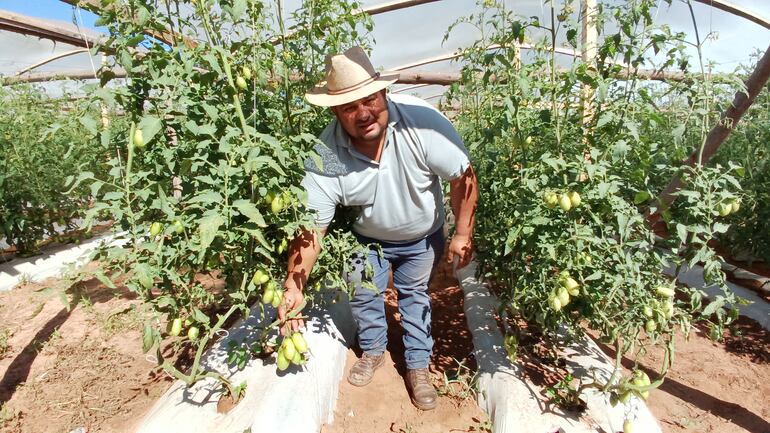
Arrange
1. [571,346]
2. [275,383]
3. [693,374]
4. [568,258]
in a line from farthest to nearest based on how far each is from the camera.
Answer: [693,374] < [571,346] < [275,383] < [568,258]

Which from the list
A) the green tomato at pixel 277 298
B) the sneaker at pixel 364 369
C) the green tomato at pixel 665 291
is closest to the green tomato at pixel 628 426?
the green tomato at pixel 665 291

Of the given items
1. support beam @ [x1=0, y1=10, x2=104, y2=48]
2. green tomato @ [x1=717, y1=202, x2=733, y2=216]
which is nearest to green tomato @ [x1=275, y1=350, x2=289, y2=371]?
green tomato @ [x1=717, y1=202, x2=733, y2=216]

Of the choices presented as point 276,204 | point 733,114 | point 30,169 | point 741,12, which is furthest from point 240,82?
point 741,12

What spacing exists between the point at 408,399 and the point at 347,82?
4.85 feet

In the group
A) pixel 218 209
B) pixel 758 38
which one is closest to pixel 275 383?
pixel 218 209

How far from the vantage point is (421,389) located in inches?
85.8

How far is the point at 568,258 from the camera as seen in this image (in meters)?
1.70

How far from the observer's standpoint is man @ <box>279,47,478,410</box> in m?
1.88

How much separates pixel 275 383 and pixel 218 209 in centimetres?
86

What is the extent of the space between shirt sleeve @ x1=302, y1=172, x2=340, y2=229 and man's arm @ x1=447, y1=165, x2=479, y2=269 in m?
0.53

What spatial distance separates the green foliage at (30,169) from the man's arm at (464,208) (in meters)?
2.93

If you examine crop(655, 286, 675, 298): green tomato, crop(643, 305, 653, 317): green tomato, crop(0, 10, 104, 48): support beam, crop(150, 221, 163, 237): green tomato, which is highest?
crop(0, 10, 104, 48): support beam

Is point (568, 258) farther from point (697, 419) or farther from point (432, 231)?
point (697, 419)

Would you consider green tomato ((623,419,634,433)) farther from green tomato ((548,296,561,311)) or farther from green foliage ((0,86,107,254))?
green foliage ((0,86,107,254))
